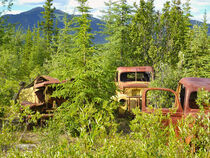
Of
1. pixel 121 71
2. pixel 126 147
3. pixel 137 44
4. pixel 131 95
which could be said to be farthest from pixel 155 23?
pixel 126 147

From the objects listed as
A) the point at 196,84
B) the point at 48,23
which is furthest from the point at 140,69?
the point at 48,23

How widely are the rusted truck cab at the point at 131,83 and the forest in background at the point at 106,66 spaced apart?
0.83 meters

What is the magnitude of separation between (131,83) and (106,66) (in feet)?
16.1

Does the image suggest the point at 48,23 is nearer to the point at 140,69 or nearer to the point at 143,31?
the point at 143,31

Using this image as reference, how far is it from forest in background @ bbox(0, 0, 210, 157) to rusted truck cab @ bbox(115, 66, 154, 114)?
0.83m

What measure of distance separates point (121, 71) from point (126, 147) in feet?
32.8

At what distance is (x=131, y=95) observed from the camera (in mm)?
12078

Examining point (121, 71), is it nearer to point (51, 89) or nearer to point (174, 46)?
point (51, 89)

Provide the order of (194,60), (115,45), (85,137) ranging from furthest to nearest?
1. (115,45)
2. (194,60)
3. (85,137)

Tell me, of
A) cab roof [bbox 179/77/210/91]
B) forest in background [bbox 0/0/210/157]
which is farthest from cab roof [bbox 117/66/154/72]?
cab roof [bbox 179/77/210/91]

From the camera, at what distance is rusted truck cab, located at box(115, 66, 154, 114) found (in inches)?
447

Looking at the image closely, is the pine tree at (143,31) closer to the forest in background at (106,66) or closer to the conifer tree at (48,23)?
the forest in background at (106,66)

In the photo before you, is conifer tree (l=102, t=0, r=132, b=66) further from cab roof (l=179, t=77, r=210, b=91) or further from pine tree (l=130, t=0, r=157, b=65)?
cab roof (l=179, t=77, r=210, b=91)

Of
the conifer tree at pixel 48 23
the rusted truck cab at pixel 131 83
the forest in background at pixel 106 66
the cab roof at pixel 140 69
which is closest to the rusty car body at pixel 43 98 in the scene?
the forest in background at pixel 106 66
